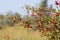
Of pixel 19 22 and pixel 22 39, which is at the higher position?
pixel 19 22

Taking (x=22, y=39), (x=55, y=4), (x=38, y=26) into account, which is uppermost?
(x=55, y=4)

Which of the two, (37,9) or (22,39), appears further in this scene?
(22,39)

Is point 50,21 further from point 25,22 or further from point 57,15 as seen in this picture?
point 25,22

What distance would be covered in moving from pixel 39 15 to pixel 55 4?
53cm

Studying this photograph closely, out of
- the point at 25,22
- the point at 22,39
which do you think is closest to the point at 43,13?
the point at 25,22

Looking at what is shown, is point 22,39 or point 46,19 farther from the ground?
point 46,19

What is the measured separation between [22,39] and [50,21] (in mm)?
Result: 3400

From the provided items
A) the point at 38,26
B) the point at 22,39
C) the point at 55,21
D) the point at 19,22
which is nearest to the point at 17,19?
the point at 19,22

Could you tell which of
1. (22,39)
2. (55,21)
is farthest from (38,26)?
(22,39)

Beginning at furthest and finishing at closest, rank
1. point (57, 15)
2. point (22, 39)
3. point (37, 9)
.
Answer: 1. point (22, 39)
2. point (37, 9)
3. point (57, 15)

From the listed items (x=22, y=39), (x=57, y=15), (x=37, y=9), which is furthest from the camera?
(x=22, y=39)

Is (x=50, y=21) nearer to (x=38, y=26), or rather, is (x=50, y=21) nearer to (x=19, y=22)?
(x=38, y=26)

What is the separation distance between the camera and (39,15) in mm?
6500

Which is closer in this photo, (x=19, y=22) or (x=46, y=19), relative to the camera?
(x=46, y=19)
